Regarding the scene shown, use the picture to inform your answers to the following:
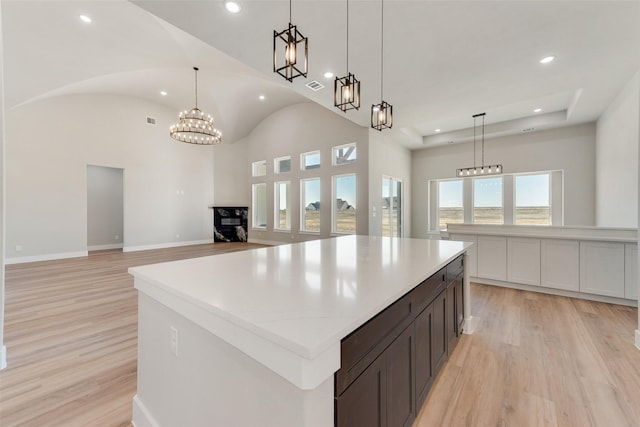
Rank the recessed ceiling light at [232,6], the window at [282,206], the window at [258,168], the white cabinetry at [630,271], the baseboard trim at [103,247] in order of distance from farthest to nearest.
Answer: the window at [258,168] < the window at [282,206] < the baseboard trim at [103,247] < the white cabinetry at [630,271] < the recessed ceiling light at [232,6]

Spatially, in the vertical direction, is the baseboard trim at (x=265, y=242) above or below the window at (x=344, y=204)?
below

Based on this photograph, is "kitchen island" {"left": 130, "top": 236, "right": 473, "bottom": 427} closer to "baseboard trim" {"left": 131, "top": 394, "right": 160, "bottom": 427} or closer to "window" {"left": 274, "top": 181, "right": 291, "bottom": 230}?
"baseboard trim" {"left": 131, "top": 394, "right": 160, "bottom": 427}

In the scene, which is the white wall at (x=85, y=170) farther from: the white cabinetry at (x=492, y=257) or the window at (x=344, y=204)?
the white cabinetry at (x=492, y=257)

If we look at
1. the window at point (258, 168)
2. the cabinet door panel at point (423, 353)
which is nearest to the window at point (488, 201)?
the window at point (258, 168)

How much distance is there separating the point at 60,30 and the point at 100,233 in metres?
6.10

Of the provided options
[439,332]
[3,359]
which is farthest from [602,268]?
[3,359]

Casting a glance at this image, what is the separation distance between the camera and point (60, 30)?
394cm

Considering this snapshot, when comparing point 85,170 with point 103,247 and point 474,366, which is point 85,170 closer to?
point 103,247

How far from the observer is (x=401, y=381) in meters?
1.26

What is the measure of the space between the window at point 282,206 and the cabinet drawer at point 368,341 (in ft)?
24.3

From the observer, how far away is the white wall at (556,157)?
594cm

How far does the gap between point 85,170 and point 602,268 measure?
1078 centimetres

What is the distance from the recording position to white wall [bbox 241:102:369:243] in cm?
659

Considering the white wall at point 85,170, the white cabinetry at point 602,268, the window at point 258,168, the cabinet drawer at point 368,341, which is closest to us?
the cabinet drawer at point 368,341
